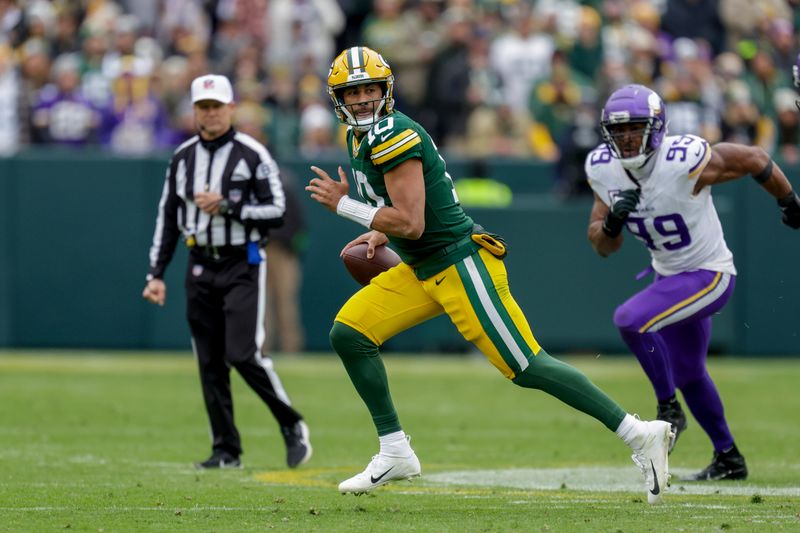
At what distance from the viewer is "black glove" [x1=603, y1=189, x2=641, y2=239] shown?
23.0 ft

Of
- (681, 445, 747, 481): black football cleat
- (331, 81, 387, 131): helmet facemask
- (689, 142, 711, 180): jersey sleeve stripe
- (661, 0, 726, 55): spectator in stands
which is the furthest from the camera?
(661, 0, 726, 55): spectator in stands

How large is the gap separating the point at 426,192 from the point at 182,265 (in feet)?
27.4

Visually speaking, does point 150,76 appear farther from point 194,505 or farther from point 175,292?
point 194,505

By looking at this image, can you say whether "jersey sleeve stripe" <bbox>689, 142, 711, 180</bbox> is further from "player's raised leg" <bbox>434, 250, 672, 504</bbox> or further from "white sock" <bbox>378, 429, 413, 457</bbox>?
"white sock" <bbox>378, 429, 413, 457</bbox>

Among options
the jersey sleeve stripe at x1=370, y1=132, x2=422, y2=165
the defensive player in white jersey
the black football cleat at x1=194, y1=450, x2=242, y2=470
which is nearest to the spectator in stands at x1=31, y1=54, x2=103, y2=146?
the black football cleat at x1=194, y1=450, x2=242, y2=470

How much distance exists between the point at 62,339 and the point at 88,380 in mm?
2216

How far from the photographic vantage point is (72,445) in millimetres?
8781

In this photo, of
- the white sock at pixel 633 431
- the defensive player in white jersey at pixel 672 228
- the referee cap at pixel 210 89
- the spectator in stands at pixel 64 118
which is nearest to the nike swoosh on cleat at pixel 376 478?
the white sock at pixel 633 431

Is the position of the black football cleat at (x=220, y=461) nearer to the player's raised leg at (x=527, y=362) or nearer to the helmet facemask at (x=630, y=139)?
the player's raised leg at (x=527, y=362)

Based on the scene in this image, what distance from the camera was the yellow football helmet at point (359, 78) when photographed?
6.26 m

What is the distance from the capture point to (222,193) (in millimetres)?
8039

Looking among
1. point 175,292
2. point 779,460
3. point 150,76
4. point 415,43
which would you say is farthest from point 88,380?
point 779,460

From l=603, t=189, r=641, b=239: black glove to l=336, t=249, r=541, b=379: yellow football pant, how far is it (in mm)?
902

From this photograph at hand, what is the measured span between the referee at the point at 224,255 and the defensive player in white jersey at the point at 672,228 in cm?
184
